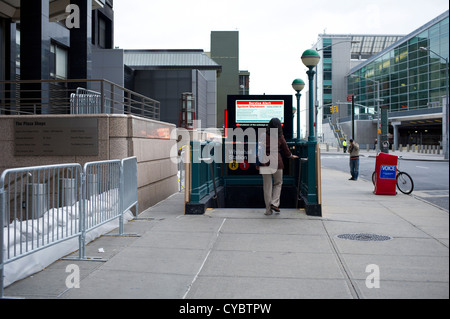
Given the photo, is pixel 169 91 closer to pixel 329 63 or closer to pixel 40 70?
pixel 40 70

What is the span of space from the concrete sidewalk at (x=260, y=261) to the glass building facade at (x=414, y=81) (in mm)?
49720

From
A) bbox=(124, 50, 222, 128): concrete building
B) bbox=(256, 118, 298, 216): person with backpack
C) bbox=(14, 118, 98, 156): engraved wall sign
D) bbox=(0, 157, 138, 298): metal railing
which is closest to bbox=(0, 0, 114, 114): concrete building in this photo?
bbox=(14, 118, 98, 156): engraved wall sign

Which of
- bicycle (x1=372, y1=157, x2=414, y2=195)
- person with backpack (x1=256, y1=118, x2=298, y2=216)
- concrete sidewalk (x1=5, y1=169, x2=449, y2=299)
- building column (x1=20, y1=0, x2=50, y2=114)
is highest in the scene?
building column (x1=20, y1=0, x2=50, y2=114)

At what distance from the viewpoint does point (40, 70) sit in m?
17.4

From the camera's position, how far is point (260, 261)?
6.04 metres

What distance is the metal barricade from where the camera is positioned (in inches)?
186

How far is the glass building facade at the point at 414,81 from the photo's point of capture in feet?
196

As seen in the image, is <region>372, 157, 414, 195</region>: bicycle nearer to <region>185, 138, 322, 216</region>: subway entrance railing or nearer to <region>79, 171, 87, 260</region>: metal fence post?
<region>185, 138, 322, 216</region>: subway entrance railing

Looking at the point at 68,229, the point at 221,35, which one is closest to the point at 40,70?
the point at 68,229

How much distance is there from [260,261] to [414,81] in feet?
231

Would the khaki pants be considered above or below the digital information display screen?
below

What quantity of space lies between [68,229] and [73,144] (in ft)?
14.6

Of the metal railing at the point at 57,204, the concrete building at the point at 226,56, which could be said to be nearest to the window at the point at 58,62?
the metal railing at the point at 57,204

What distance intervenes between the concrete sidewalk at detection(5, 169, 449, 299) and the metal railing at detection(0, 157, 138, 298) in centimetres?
39
